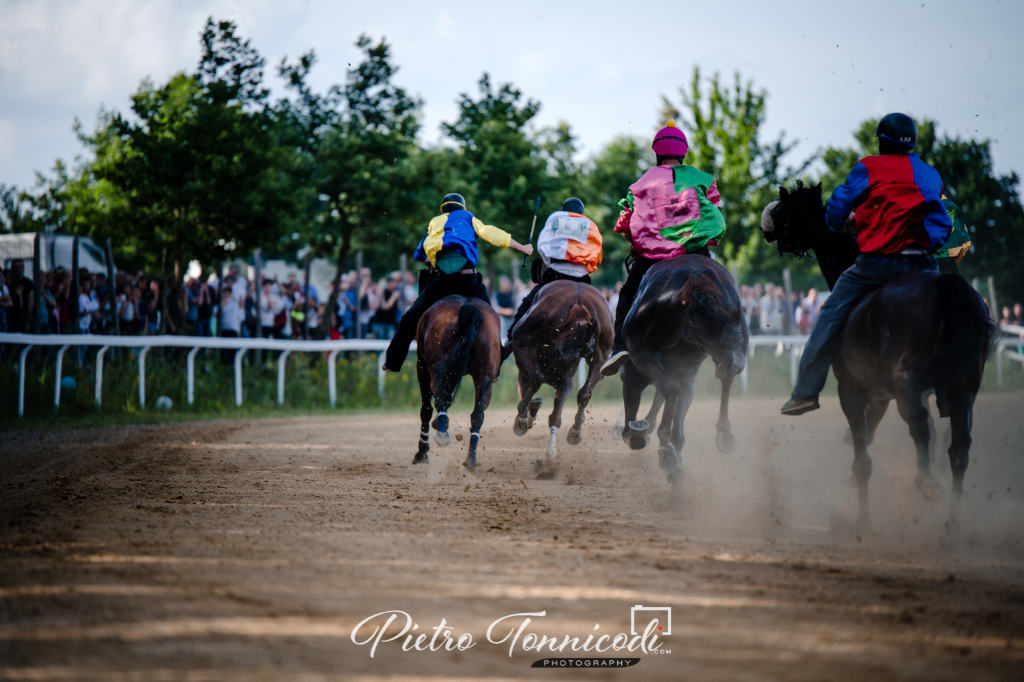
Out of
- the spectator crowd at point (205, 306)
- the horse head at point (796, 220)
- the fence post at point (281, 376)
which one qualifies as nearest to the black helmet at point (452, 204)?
the horse head at point (796, 220)

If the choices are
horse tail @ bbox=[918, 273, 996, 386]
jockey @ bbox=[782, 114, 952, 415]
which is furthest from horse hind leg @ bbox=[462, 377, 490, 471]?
horse tail @ bbox=[918, 273, 996, 386]

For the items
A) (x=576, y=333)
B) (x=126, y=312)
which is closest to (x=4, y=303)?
(x=126, y=312)

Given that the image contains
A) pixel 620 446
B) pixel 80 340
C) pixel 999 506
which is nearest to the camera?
pixel 999 506

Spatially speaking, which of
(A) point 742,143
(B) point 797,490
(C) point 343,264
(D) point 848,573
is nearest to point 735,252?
(A) point 742,143

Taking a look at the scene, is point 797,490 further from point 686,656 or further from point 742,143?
point 742,143

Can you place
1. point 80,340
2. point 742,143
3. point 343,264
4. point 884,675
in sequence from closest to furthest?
1. point 884,675
2. point 80,340
3. point 343,264
4. point 742,143

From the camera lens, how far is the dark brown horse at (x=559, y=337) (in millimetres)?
8422

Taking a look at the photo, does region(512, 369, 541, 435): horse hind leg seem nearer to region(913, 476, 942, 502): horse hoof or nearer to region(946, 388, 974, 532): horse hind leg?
region(913, 476, 942, 502): horse hoof

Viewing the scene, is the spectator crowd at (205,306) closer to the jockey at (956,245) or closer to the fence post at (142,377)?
the fence post at (142,377)

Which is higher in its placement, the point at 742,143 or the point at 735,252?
the point at 742,143

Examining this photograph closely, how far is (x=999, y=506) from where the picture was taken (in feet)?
19.6

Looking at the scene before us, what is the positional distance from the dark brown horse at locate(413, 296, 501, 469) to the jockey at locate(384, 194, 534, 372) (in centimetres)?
30

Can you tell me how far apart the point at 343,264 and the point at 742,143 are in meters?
14.8

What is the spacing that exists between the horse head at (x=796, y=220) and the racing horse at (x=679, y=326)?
565 mm
